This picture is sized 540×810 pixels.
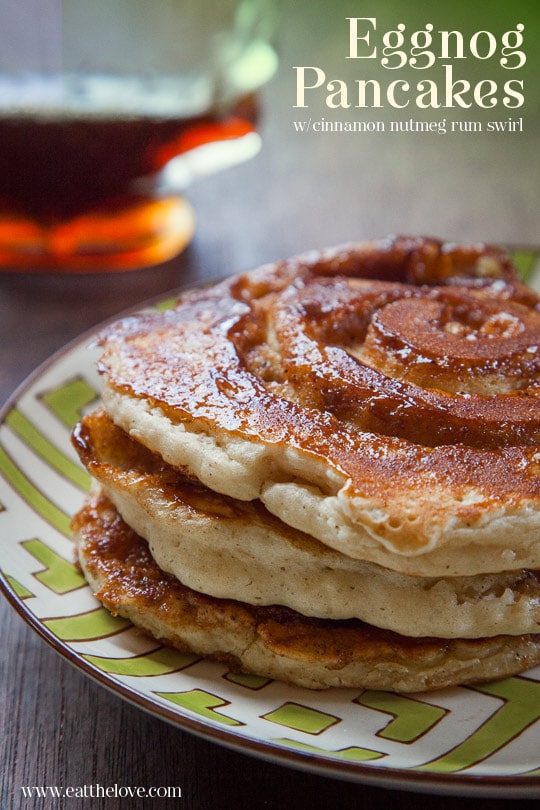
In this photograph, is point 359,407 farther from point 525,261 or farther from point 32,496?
point 525,261

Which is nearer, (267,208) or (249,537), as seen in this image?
(249,537)

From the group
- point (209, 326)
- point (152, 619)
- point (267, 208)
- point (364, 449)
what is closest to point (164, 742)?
point (152, 619)

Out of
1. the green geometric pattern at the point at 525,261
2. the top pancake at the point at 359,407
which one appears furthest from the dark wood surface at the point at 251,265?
the green geometric pattern at the point at 525,261

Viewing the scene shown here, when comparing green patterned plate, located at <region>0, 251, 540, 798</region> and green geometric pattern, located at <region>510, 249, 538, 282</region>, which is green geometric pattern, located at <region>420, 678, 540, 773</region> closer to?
green patterned plate, located at <region>0, 251, 540, 798</region>

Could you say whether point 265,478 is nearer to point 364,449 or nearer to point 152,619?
point 364,449

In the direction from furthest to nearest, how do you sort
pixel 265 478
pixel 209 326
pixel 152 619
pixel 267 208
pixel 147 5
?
1. pixel 267 208
2. pixel 147 5
3. pixel 209 326
4. pixel 152 619
5. pixel 265 478

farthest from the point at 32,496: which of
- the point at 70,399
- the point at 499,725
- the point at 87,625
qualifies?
the point at 499,725

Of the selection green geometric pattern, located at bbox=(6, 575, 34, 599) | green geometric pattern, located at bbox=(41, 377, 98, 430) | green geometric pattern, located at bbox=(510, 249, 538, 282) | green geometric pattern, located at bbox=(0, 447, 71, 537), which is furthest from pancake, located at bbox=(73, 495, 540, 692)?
green geometric pattern, located at bbox=(510, 249, 538, 282)
